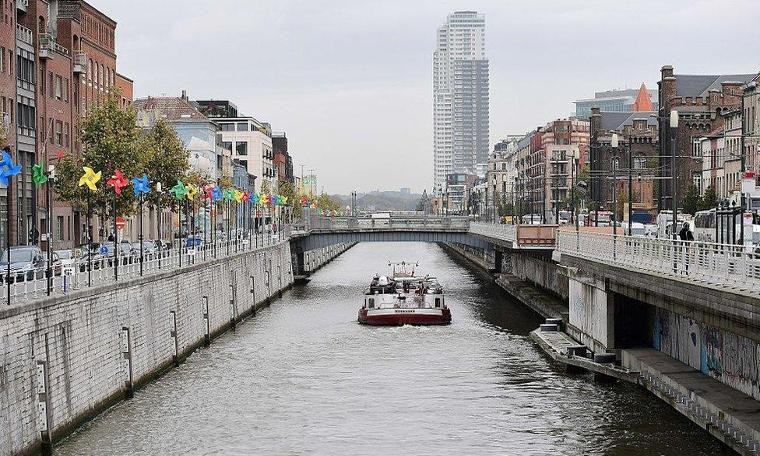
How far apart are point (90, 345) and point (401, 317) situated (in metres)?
39.0

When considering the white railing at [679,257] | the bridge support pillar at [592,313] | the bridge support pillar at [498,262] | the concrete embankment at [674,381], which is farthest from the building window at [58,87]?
the bridge support pillar at [498,262]

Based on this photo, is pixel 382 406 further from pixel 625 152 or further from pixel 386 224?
pixel 625 152

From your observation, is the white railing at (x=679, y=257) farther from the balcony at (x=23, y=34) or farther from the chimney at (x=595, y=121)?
the chimney at (x=595, y=121)

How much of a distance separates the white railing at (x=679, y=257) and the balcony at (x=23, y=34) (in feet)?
124

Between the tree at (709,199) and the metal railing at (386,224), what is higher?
the tree at (709,199)

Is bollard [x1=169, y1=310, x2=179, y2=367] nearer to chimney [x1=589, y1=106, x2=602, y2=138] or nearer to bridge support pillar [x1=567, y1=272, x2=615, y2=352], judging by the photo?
bridge support pillar [x1=567, y1=272, x2=615, y2=352]

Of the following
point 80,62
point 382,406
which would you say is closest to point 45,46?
point 80,62

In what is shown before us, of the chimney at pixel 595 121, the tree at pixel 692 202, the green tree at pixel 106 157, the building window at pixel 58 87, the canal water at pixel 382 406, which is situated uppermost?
the chimney at pixel 595 121

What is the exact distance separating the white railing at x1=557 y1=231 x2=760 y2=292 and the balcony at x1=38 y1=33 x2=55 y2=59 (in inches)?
1569

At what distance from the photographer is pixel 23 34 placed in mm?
86812

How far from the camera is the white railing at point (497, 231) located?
9062 cm

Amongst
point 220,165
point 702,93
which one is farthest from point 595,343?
point 220,165

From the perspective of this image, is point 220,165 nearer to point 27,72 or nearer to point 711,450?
point 27,72

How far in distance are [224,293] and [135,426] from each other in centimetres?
3361
